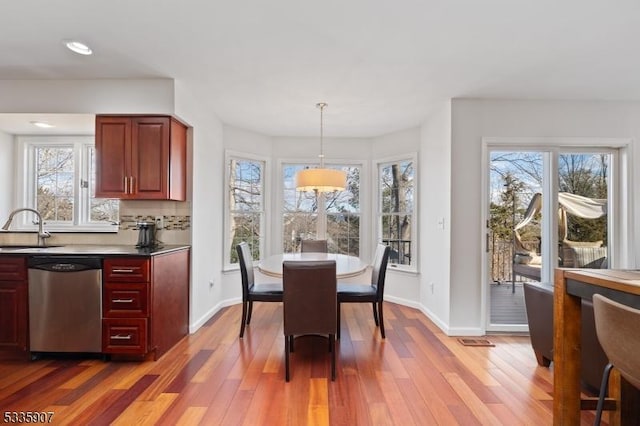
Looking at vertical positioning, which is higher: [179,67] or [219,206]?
[179,67]

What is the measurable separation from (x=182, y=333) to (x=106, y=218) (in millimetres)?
1509

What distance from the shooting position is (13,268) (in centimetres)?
262

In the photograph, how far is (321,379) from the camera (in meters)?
2.40

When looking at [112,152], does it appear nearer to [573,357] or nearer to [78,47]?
[78,47]

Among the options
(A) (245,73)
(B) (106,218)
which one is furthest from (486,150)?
(B) (106,218)

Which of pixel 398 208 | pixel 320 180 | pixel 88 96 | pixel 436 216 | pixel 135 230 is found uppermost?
pixel 88 96

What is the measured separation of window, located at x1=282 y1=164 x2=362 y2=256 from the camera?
489 centimetres

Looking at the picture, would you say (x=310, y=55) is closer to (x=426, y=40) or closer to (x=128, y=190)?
(x=426, y=40)

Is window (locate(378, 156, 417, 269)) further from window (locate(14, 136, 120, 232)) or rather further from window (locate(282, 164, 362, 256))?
window (locate(14, 136, 120, 232))

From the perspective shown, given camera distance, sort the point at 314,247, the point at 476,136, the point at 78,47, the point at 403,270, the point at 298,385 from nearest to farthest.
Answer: the point at 298,385 → the point at 78,47 → the point at 476,136 → the point at 314,247 → the point at 403,270

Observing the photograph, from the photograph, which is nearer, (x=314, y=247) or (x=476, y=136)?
(x=476, y=136)

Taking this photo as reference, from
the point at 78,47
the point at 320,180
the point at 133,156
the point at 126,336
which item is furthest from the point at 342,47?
the point at 126,336

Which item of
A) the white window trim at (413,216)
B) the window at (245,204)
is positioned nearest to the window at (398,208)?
the white window trim at (413,216)

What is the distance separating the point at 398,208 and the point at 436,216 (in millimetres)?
896
